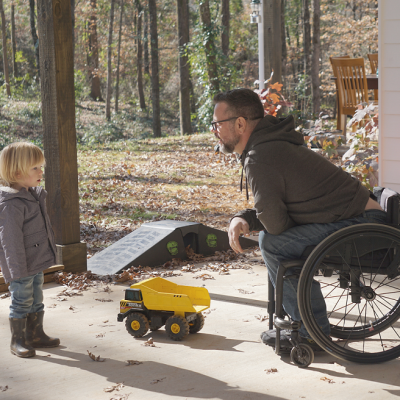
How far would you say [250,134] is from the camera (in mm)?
2578

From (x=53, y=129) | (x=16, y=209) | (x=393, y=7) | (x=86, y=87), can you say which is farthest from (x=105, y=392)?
(x=86, y=87)

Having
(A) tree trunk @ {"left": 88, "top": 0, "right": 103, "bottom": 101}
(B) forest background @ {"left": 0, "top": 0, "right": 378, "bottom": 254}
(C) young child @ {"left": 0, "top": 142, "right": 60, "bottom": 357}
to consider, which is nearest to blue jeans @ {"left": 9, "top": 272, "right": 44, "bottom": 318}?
(C) young child @ {"left": 0, "top": 142, "right": 60, "bottom": 357}

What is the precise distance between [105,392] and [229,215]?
4.66 meters

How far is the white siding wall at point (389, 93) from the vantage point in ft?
12.0

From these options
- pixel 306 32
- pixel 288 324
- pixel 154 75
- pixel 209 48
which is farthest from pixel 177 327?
pixel 306 32

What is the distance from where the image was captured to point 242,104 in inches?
102

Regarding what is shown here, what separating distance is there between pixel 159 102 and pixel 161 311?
16767mm

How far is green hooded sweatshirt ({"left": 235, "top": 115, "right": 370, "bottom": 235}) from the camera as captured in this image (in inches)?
93.4

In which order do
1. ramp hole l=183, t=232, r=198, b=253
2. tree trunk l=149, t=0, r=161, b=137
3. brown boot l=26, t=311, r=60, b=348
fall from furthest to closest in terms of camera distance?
tree trunk l=149, t=0, r=161, b=137, ramp hole l=183, t=232, r=198, b=253, brown boot l=26, t=311, r=60, b=348

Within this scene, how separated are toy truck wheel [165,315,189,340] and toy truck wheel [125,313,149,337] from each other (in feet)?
0.44

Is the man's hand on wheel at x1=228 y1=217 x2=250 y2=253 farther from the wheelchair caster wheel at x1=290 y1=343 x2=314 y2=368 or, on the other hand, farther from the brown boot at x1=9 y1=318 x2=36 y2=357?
the brown boot at x1=9 y1=318 x2=36 y2=357

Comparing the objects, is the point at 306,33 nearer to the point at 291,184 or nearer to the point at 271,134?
the point at 271,134

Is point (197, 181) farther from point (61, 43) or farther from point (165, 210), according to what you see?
point (61, 43)

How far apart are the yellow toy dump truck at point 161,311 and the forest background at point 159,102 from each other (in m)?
2.65
